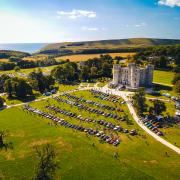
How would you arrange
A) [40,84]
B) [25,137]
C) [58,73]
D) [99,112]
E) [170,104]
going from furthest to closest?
[58,73], [40,84], [170,104], [99,112], [25,137]

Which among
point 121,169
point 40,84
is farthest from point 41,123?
point 40,84

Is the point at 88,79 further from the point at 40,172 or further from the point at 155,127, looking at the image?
the point at 40,172

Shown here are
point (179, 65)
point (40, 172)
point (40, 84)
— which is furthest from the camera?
point (179, 65)

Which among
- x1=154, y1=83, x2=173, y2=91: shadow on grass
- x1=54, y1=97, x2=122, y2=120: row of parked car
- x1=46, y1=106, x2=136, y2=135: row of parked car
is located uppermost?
x1=154, y1=83, x2=173, y2=91: shadow on grass

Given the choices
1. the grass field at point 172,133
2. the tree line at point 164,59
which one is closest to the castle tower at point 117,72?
the tree line at point 164,59

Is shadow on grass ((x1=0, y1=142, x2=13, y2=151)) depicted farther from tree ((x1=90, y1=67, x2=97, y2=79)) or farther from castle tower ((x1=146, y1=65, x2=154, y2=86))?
tree ((x1=90, y1=67, x2=97, y2=79))

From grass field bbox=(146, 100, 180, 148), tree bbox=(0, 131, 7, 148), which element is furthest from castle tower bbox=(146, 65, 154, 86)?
tree bbox=(0, 131, 7, 148)

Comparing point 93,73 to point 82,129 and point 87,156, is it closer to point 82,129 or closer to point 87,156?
point 82,129
